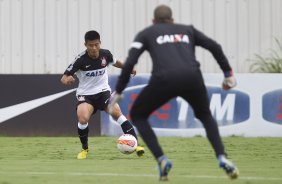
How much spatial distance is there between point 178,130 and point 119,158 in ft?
20.7

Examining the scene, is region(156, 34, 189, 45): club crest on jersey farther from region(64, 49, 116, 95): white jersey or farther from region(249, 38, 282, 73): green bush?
region(249, 38, 282, 73): green bush

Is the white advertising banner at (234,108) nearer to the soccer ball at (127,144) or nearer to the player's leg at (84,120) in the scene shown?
the player's leg at (84,120)

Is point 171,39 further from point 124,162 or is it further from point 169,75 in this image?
point 124,162

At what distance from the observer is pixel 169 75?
9.98 meters

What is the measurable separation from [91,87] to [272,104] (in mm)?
6850

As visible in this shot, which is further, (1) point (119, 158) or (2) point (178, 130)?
(2) point (178, 130)

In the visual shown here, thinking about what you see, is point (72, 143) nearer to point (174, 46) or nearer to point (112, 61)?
point (112, 61)

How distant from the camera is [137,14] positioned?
2319 cm

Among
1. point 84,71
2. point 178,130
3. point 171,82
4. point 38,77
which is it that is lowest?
point 178,130

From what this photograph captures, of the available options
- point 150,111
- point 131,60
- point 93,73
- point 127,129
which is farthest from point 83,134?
point 131,60

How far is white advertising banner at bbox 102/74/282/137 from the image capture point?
821 inches

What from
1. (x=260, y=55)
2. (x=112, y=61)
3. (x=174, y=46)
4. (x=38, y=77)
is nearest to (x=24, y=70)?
(x=38, y=77)

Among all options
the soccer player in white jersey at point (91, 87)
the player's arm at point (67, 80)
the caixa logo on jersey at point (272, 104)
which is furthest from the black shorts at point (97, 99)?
the caixa logo on jersey at point (272, 104)

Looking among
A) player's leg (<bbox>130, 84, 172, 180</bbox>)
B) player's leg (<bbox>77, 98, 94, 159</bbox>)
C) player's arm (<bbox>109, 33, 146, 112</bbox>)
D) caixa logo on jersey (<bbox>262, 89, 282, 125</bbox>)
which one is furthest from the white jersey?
caixa logo on jersey (<bbox>262, 89, 282, 125</bbox>)
